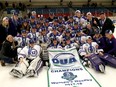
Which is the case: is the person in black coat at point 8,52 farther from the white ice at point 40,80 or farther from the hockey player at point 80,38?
the hockey player at point 80,38

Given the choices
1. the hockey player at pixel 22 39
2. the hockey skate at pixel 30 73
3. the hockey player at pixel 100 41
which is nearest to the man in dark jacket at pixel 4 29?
the hockey player at pixel 22 39

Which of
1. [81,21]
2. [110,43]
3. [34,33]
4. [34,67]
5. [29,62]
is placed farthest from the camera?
[81,21]

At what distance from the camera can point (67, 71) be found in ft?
16.5

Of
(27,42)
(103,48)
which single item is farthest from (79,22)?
(27,42)

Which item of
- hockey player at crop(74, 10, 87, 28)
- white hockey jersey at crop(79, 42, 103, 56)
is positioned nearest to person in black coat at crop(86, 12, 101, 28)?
hockey player at crop(74, 10, 87, 28)

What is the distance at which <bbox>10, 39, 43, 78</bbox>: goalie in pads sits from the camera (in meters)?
4.84

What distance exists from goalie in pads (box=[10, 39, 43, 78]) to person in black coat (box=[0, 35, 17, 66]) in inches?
15.9

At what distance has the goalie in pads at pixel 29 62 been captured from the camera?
15.9 ft

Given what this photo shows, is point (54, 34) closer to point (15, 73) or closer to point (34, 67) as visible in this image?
point (34, 67)

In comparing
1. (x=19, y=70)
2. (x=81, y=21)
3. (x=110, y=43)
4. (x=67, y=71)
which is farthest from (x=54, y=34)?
(x=19, y=70)

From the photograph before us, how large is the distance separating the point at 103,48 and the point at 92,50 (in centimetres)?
41

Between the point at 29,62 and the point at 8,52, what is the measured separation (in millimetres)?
761

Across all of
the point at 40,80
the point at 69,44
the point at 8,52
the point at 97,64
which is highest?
the point at 69,44

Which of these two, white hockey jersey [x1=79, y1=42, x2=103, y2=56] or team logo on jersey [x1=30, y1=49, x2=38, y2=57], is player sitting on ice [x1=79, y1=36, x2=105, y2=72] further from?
team logo on jersey [x1=30, y1=49, x2=38, y2=57]
